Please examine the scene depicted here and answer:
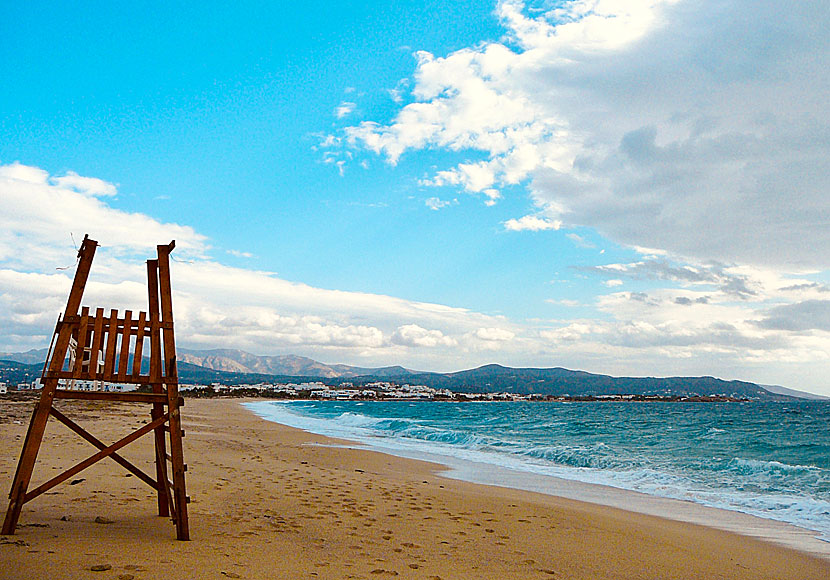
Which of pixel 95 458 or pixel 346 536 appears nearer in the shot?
pixel 95 458

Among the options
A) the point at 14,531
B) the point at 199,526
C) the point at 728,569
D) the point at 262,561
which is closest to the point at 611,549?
the point at 728,569

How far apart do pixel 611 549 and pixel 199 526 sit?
519 centimetres

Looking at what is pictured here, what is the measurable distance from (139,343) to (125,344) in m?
0.15

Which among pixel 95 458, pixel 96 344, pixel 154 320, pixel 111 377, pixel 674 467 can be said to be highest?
pixel 154 320

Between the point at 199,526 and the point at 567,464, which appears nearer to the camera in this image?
the point at 199,526

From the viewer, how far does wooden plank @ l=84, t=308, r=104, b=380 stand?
6.31m

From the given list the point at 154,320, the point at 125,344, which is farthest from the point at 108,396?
the point at 154,320

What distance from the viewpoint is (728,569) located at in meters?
7.33

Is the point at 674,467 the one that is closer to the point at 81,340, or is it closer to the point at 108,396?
the point at 108,396

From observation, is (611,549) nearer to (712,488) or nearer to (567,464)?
(712,488)

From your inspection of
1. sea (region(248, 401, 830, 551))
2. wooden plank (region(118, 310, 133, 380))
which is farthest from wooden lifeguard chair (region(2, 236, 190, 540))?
sea (region(248, 401, 830, 551))

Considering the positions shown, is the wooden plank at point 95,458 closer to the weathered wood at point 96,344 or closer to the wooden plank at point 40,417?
the wooden plank at point 40,417

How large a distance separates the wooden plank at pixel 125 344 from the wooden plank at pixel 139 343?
Answer: 85 millimetres

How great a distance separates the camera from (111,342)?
6613 mm
